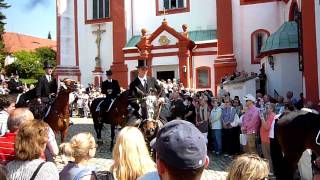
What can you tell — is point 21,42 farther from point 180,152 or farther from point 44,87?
point 180,152

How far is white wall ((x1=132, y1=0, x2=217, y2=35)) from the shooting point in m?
31.1

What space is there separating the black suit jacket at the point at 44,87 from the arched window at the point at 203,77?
1723 cm

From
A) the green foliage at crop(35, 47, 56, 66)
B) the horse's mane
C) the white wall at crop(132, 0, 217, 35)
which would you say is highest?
the green foliage at crop(35, 47, 56, 66)

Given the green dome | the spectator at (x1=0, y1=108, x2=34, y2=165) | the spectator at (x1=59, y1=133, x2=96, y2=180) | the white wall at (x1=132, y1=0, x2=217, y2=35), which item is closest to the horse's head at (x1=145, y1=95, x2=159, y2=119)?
the spectator at (x1=0, y1=108, x2=34, y2=165)

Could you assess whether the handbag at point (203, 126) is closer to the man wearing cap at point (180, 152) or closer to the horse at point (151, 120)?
the horse at point (151, 120)

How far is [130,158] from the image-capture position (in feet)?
13.9

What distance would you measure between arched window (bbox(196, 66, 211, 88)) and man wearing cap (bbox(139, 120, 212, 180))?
89.9ft

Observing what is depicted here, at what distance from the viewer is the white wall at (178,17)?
102 feet

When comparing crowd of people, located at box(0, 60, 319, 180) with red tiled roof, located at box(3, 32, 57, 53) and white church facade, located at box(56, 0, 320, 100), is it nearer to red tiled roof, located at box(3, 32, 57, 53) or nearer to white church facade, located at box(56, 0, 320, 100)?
white church facade, located at box(56, 0, 320, 100)

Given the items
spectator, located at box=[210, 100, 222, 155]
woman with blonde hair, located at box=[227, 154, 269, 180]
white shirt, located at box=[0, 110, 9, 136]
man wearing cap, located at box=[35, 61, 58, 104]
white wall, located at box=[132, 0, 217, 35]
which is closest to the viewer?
woman with blonde hair, located at box=[227, 154, 269, 180]

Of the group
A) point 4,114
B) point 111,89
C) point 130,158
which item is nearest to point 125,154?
point 130,158

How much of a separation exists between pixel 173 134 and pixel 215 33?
93.4 feet

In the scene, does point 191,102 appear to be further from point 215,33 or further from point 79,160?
point 215,33

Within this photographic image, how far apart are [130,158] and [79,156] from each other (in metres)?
0.65
